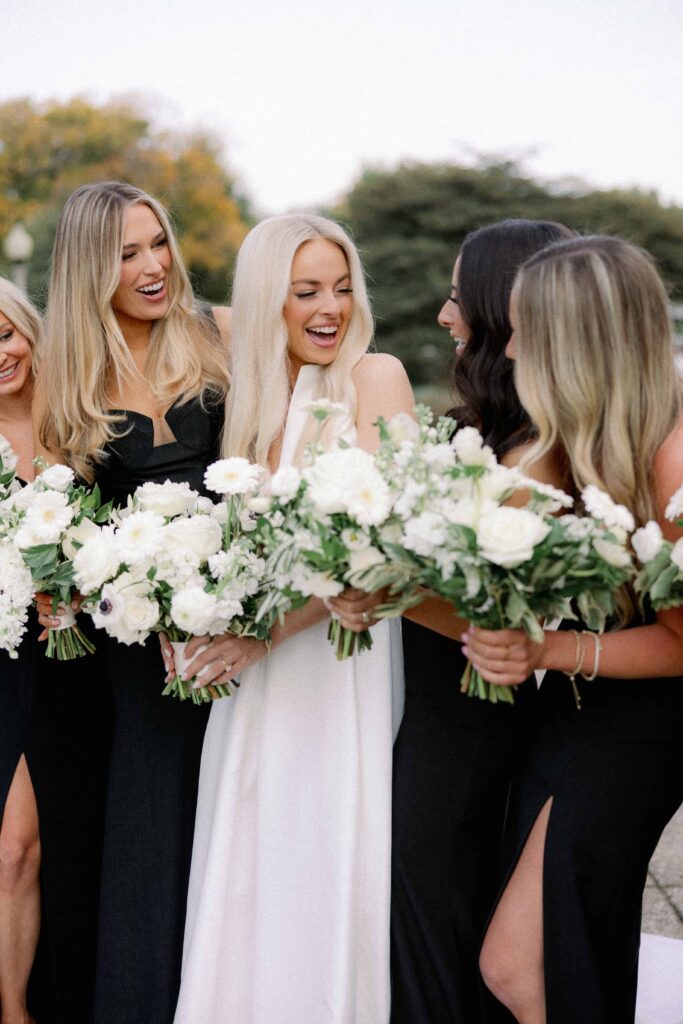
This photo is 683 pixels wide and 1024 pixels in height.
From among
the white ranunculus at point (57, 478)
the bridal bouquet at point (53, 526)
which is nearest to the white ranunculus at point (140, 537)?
the bridal bouquet at point (53, 526)

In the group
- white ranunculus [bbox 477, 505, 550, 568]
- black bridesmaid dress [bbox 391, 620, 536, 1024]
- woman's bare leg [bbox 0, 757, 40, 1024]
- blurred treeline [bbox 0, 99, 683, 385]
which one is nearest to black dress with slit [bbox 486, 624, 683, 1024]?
black bridesmaid dress [bbox 391, 620, 536, 1024]

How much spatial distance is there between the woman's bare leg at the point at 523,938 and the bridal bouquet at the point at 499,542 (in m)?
0.65

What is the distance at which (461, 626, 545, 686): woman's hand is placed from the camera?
2344 mm

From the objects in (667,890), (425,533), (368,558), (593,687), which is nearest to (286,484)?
(368,558)

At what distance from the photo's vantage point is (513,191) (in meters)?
21.9

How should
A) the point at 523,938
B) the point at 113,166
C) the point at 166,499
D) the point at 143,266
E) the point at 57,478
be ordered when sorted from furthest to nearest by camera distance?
the point at 113,166 → the point at 143,266 → the point at 57,478 → the point at 166,499 → the point at 523,938

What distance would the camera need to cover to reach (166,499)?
2.87 m

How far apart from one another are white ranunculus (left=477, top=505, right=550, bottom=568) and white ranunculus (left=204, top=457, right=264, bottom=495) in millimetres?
750

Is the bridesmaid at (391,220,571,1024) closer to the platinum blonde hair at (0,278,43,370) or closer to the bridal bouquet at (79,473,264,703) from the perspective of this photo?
the bridal bouquet at (79,473,264,703)

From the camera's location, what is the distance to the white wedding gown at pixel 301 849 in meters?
3.01

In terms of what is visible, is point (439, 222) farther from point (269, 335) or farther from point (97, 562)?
point (97, 562)

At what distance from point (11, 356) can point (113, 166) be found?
26.0 metres

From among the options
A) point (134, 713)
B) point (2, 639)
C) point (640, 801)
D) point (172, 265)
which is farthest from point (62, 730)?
point (640, 801)

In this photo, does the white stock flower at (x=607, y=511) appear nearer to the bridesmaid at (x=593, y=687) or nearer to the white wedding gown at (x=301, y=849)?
the bridesmaid at (x=593, y=687)
